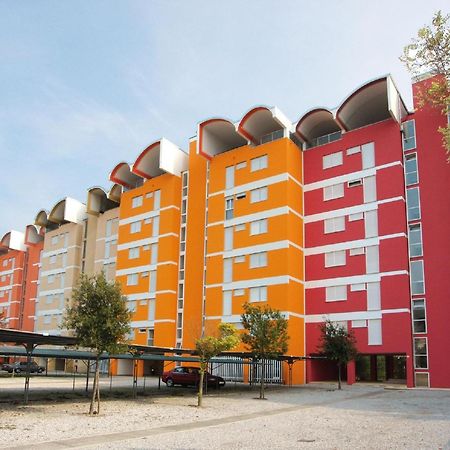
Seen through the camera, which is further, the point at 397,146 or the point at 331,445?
the point at 397,146

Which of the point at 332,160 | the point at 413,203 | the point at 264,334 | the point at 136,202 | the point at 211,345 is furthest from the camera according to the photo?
the point at 136,202

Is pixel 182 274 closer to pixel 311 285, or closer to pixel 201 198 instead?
pixel 201 198

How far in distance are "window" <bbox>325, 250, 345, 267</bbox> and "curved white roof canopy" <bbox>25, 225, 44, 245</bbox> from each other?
4982 cm

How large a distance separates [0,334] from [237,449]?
1299 centimetres

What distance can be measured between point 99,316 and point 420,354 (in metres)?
26.3

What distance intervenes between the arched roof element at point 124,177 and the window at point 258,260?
2106cm

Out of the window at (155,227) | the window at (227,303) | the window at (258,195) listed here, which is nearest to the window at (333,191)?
the window at (258,195)

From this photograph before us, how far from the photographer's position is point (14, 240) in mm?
80688

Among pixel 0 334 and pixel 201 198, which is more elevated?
pixel 201 198

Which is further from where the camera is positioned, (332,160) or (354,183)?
(332,160)

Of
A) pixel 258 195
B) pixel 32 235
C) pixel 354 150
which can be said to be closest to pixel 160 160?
pixel 258 195

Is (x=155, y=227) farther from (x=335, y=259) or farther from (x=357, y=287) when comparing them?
(x=357, y=287)

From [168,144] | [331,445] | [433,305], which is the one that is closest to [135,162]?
[168,144]

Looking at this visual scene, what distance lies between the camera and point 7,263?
3275 inches
